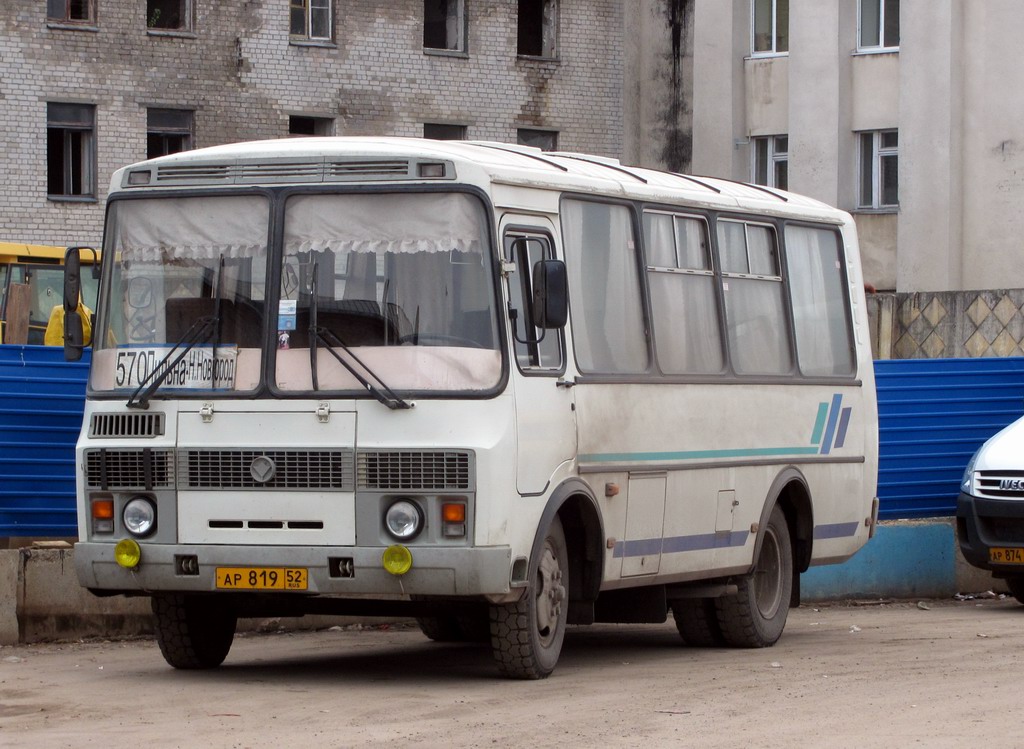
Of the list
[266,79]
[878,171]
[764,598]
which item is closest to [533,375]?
[764,598]

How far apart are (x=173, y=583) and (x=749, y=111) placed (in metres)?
34.2

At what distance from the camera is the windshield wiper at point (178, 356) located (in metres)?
11.2

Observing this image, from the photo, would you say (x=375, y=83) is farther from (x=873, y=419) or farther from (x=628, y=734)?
(x=628, y=734)

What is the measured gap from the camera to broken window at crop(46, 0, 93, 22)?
3794cm

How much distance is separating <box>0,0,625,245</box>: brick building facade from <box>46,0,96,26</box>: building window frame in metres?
0.03

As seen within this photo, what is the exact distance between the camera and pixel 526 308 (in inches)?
440

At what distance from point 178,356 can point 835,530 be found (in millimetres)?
5575

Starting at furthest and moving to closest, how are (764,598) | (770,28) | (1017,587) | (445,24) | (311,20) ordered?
(770,28)
(445,24)
(311,20)
(1017,587)
(764,598)

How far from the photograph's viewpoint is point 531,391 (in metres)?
11.1

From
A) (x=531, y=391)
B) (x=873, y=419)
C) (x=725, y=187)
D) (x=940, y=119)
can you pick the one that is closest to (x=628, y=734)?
(x=531, y=391)

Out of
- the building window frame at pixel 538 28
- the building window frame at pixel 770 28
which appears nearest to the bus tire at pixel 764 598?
the building window frame at pixel 770 28

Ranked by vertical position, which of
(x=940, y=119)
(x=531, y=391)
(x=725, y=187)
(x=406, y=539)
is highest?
(x=940, y=119)

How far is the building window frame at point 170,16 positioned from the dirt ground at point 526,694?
25846mm

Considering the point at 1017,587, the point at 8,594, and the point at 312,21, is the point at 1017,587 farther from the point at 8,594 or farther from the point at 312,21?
the point at 312,21
